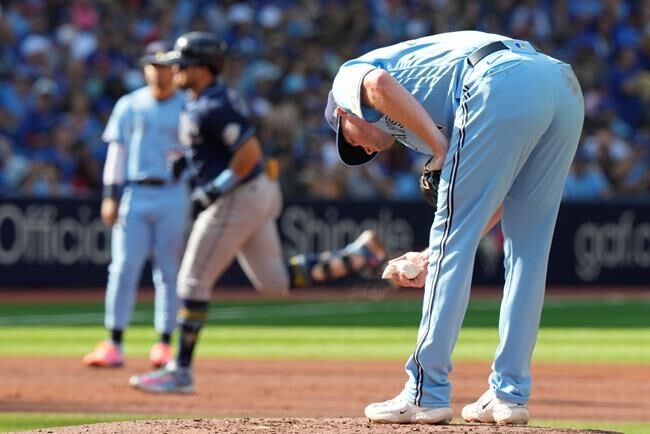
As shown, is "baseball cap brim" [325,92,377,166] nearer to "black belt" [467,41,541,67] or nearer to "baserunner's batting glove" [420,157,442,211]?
"baserunner's batting glove" [420,157,442,211]

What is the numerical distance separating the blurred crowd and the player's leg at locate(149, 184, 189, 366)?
8215 mm

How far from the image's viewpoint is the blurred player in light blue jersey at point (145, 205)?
1087 centimetres

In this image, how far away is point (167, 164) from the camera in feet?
36.1

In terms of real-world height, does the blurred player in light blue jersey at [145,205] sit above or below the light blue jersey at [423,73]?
below

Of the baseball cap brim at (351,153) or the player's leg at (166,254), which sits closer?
the baseball cap brim at (351,153)

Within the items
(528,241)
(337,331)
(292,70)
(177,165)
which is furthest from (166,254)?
(292,70)

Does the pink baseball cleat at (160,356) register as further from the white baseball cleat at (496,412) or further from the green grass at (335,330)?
the white baseball cleat at (496,412)

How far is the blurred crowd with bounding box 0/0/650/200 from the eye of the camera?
19734 mm

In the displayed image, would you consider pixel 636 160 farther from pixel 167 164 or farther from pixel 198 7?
pixel 167 164

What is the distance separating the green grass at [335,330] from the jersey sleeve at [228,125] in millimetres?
3105

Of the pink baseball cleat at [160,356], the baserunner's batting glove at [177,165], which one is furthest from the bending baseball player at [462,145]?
the pink baseball cleat at [160,356]

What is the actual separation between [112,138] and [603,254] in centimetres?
1158

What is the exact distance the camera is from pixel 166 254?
11.0 metres

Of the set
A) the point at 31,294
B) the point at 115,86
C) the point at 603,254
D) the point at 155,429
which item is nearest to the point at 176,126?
the point at 155,429
